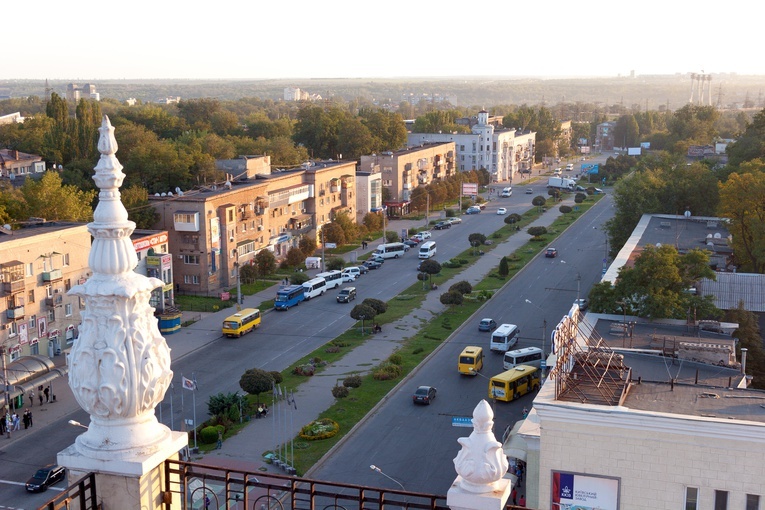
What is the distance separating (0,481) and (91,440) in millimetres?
14287

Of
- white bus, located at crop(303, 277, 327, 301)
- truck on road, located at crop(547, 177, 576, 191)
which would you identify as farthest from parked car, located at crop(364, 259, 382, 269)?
truck on road, located at crop(547, 177, 576, 191)

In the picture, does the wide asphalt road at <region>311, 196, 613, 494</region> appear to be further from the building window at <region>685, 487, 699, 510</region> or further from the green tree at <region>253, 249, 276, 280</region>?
the green tree at <region>253, 249, 276, 280</region>

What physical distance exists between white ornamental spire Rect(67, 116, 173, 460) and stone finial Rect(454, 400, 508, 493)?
1.56m

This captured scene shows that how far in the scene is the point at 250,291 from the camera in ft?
108

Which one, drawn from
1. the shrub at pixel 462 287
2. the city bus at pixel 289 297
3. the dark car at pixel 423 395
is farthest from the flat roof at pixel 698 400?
the city bus at pixel 289 297

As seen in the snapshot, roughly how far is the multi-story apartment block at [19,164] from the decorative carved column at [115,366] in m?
45.0

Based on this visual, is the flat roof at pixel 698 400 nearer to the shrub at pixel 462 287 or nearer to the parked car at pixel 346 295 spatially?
the shrub at pixel 462 287

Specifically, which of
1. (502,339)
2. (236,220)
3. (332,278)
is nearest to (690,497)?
(502,339)

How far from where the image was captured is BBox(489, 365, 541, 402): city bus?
20.3 m

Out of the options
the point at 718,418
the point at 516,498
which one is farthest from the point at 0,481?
the point at 718,418

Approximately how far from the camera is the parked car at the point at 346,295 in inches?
1230

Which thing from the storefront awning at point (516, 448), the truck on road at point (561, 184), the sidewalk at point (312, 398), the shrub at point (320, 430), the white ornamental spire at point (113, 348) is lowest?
the sidewalk at point (312, 398)

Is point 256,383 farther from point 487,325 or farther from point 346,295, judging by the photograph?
point 346,295

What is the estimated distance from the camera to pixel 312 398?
21016mm
